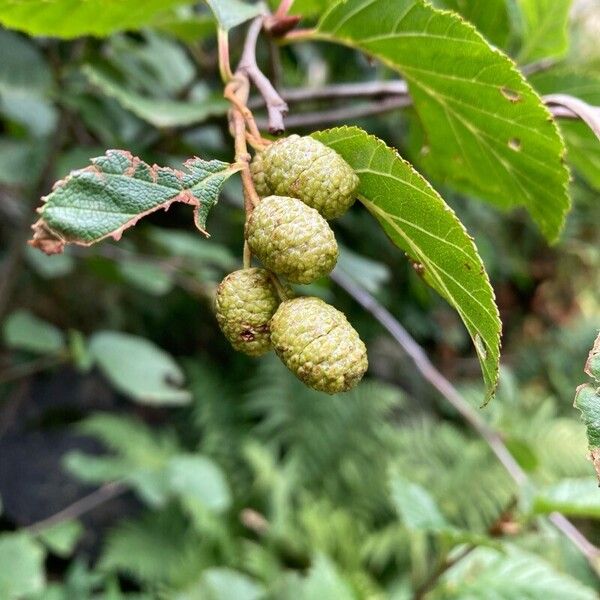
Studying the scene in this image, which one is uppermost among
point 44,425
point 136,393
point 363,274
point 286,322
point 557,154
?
point 557,154

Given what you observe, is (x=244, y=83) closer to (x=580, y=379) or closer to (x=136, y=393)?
(x=136, y=393)

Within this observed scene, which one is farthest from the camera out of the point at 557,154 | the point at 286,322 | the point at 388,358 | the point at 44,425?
the point at 388,358

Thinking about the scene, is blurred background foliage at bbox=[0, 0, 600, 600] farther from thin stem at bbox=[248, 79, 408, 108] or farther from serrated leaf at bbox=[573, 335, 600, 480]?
serrated leaf at bbox=[573, 335, 600, 480]

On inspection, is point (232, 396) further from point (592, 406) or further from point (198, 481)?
point (592, 406)

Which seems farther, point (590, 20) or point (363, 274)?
point (590, 20)

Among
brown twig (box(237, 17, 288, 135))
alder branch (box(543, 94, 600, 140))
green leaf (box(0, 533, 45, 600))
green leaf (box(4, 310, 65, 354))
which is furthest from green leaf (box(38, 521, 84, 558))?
alder branch (box(543, 94, 600, 140))

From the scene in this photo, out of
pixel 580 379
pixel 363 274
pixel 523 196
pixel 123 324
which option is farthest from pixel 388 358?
pixel 523 196
